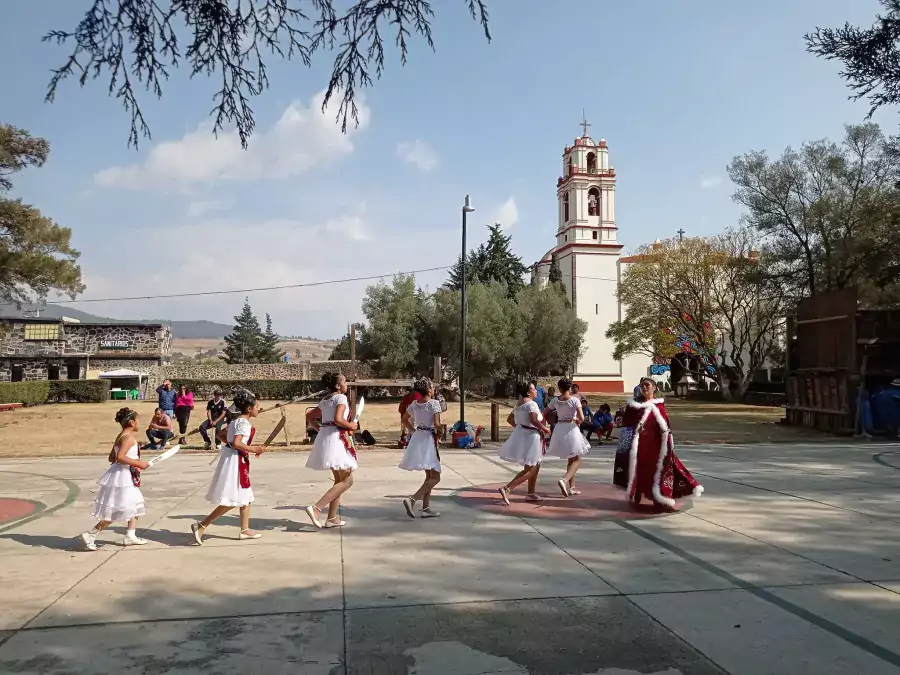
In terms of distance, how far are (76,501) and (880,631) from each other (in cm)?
960

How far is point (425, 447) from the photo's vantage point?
841 cm

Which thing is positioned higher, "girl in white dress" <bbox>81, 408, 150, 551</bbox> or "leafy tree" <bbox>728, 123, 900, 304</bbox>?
"leafy tree" <bbox>728, 123, 900, 304</bbox>

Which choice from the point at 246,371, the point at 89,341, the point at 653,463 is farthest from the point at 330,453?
the point at 89,341

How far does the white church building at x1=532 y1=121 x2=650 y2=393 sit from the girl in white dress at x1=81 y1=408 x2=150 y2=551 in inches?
2106

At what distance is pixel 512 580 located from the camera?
19.0 ft

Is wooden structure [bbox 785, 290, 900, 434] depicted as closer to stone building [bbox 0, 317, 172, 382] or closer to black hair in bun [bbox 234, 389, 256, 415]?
black hair in bun [bbox 234, 389, 256, 415]

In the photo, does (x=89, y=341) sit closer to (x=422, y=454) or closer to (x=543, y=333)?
(x=543, y=333)

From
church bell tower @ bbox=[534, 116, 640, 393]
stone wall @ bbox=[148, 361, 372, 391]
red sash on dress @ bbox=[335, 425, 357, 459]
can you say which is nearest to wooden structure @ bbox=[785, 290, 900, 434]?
red sash on dress @ bbox=[335, 425, 357, 459]

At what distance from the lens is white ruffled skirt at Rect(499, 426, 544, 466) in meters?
9.23

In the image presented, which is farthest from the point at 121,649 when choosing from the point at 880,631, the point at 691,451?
the point at 691,451

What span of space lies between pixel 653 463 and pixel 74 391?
44542mm

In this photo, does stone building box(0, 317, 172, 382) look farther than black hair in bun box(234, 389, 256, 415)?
Yes

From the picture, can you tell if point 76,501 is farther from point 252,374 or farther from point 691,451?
point 252,374

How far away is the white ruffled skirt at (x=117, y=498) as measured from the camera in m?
6.95
